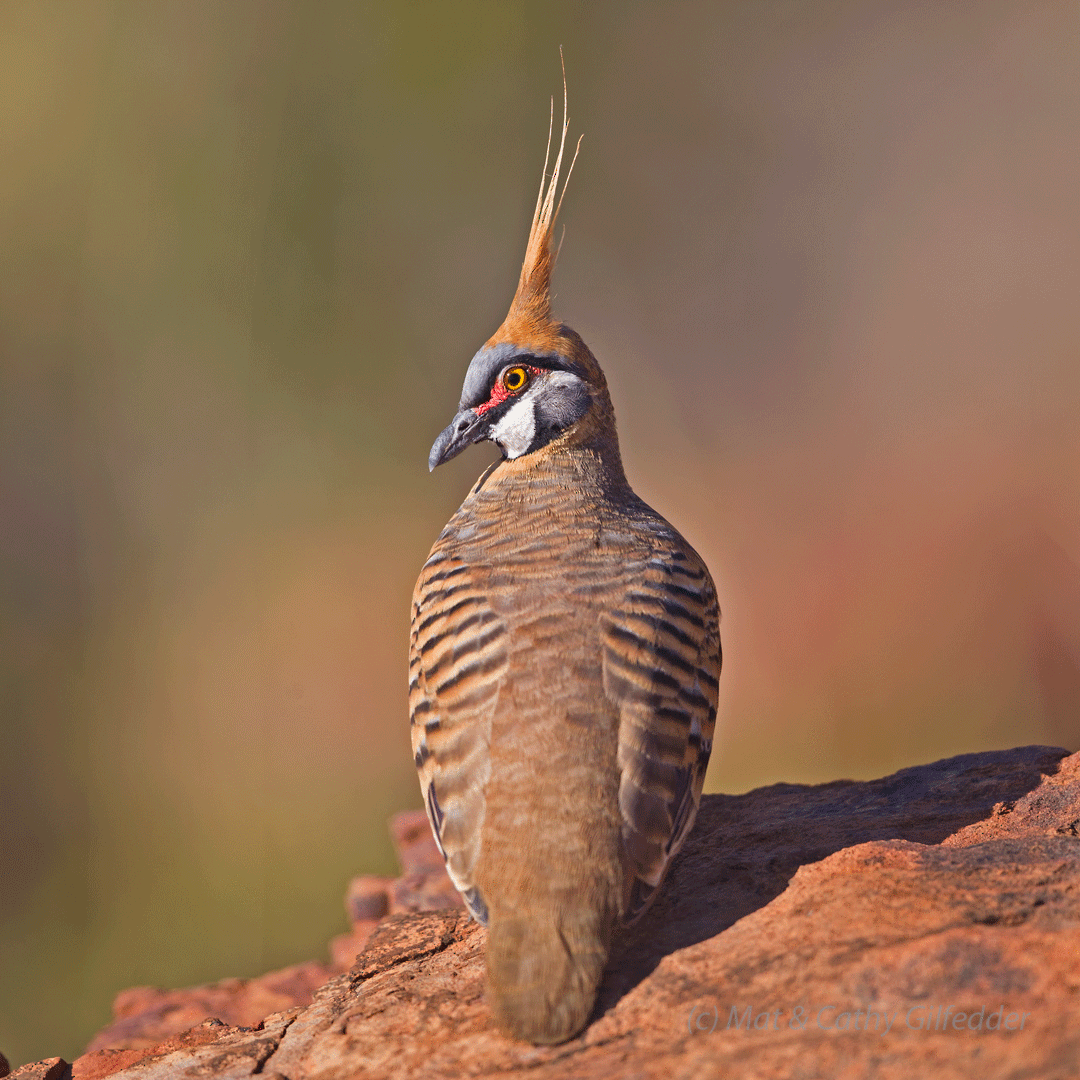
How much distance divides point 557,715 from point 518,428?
1835 mm

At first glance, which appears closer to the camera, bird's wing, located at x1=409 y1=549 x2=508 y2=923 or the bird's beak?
bird's wing, located at x1=409 y1=549 x2=508 y2=923

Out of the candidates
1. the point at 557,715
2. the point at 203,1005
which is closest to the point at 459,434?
the point at 557,715

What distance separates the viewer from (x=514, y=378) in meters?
4.83

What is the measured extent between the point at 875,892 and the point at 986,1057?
0.82m

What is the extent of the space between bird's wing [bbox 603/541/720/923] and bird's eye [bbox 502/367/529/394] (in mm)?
1230

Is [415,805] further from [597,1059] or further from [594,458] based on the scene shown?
[597,1059]

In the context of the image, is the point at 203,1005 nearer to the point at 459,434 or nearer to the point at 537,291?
the point at 459,434

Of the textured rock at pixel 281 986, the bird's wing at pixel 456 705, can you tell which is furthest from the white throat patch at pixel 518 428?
the textured rock at pixel 281 986

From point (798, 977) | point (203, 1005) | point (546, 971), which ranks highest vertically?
point (546, 971)

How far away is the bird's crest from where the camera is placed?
4891 mm

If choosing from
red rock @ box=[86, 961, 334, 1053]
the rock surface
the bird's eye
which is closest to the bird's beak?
the bird's eye

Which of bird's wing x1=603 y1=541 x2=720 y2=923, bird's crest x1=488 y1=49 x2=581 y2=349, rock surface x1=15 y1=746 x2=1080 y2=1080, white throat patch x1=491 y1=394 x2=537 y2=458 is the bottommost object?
rock surface x1=15 y1=746 x2=1080 y2=1080

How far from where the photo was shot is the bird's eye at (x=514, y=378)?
482cm

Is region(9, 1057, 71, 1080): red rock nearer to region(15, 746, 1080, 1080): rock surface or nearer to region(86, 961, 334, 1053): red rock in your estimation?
region(15, 746, 1080, 1080): rock surface
